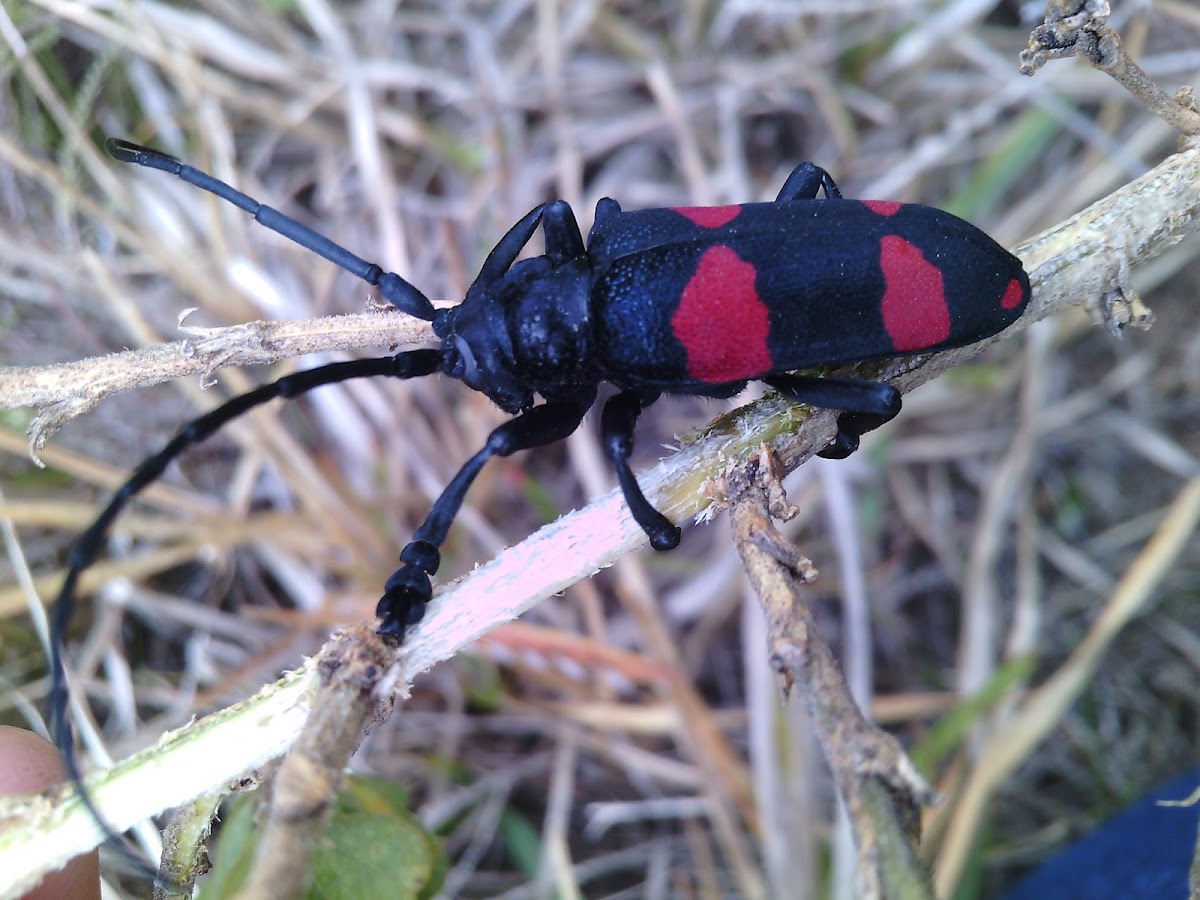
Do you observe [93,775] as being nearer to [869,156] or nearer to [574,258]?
[574,258]

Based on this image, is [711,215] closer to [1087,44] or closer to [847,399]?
[847,399]

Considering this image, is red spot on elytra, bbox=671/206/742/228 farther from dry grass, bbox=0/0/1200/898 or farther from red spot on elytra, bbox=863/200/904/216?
dry grass, bbox=0/0/1200/898

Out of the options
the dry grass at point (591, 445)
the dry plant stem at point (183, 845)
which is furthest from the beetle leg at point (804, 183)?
the dry plant stem at point (183, 845)

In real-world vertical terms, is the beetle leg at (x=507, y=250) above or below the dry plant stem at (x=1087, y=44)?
above

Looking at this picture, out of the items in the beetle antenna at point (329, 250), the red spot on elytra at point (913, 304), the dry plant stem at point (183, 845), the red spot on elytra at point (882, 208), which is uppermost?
the beetle antenna at point (329, 250)

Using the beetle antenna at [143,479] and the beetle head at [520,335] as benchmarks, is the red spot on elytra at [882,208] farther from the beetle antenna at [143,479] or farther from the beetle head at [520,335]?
the beetle antenna at [143,479]

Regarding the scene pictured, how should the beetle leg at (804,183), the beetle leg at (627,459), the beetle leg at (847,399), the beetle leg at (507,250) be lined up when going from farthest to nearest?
the beetle leg at (804,183), the beetle leg at (507,250), the beetle leg at (847,399), the beetle leg at (627,459)

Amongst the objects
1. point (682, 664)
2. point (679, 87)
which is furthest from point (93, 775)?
point (679, 87)

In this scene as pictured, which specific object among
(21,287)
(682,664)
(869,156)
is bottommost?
(682,664)
